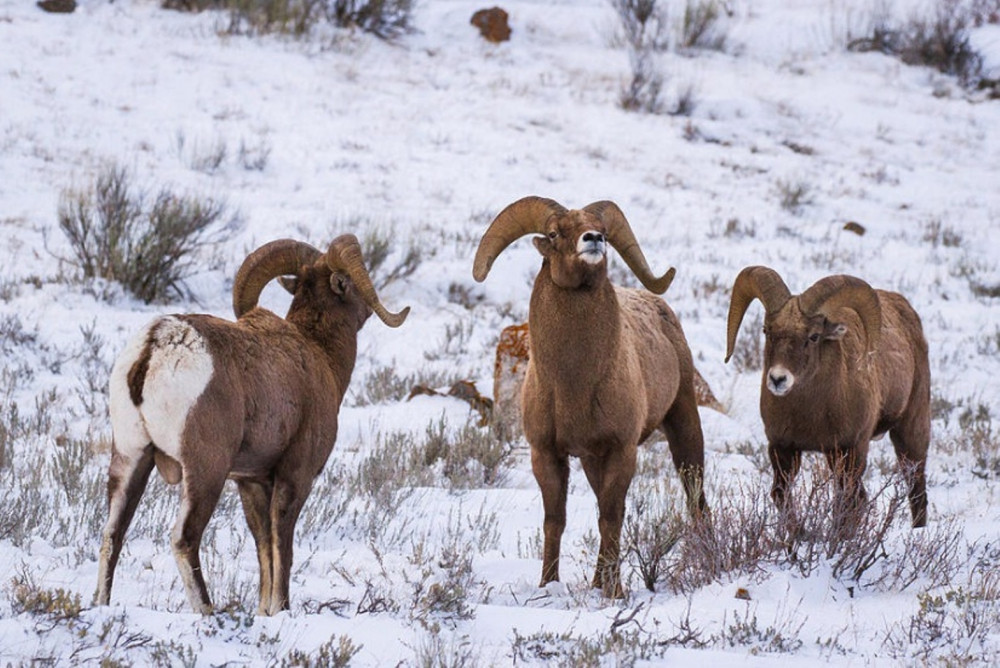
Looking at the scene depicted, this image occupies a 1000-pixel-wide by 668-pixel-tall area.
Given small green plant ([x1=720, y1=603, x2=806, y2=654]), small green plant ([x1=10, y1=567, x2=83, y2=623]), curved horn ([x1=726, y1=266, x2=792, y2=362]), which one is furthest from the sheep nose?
small green plant ([x1=10, y1=567, x2=83, y2=623])

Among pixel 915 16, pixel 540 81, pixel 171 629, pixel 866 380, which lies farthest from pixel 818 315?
pixel 915 16

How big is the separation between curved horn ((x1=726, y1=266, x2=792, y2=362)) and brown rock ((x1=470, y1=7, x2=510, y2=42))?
19.8 m

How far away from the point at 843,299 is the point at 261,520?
348 centimetres

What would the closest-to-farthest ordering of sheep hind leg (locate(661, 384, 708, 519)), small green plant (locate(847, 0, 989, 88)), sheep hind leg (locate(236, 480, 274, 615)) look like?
sheep hind leg (locate(236, 480, 274, 615)) → sheep hind leg (locate(661, 384, 708, 519)) → small green plant (locate(847, 0, 989, 88))

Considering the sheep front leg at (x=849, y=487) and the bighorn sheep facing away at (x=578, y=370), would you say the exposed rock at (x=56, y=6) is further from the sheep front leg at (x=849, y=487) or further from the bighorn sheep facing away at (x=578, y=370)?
the sheep front leg at (x=849, y=487)

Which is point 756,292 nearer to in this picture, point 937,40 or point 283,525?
point 283,525

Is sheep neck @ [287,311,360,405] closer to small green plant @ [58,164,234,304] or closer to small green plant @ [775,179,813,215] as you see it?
small green plant @ [58,164,234,304]

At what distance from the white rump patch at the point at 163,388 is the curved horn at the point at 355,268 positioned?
3.71 feet

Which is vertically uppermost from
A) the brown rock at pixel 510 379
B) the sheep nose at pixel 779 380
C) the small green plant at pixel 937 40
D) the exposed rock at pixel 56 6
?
the small green plant at pixel 937 40

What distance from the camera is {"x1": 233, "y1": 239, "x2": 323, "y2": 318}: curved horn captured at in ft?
18.3

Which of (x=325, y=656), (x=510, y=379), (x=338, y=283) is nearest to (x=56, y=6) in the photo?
(x=510, y=379)

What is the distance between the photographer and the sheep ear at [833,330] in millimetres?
6586

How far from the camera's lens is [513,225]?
243 inches

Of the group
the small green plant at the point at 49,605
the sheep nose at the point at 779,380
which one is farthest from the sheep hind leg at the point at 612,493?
the small green plant at the point at 49,605
